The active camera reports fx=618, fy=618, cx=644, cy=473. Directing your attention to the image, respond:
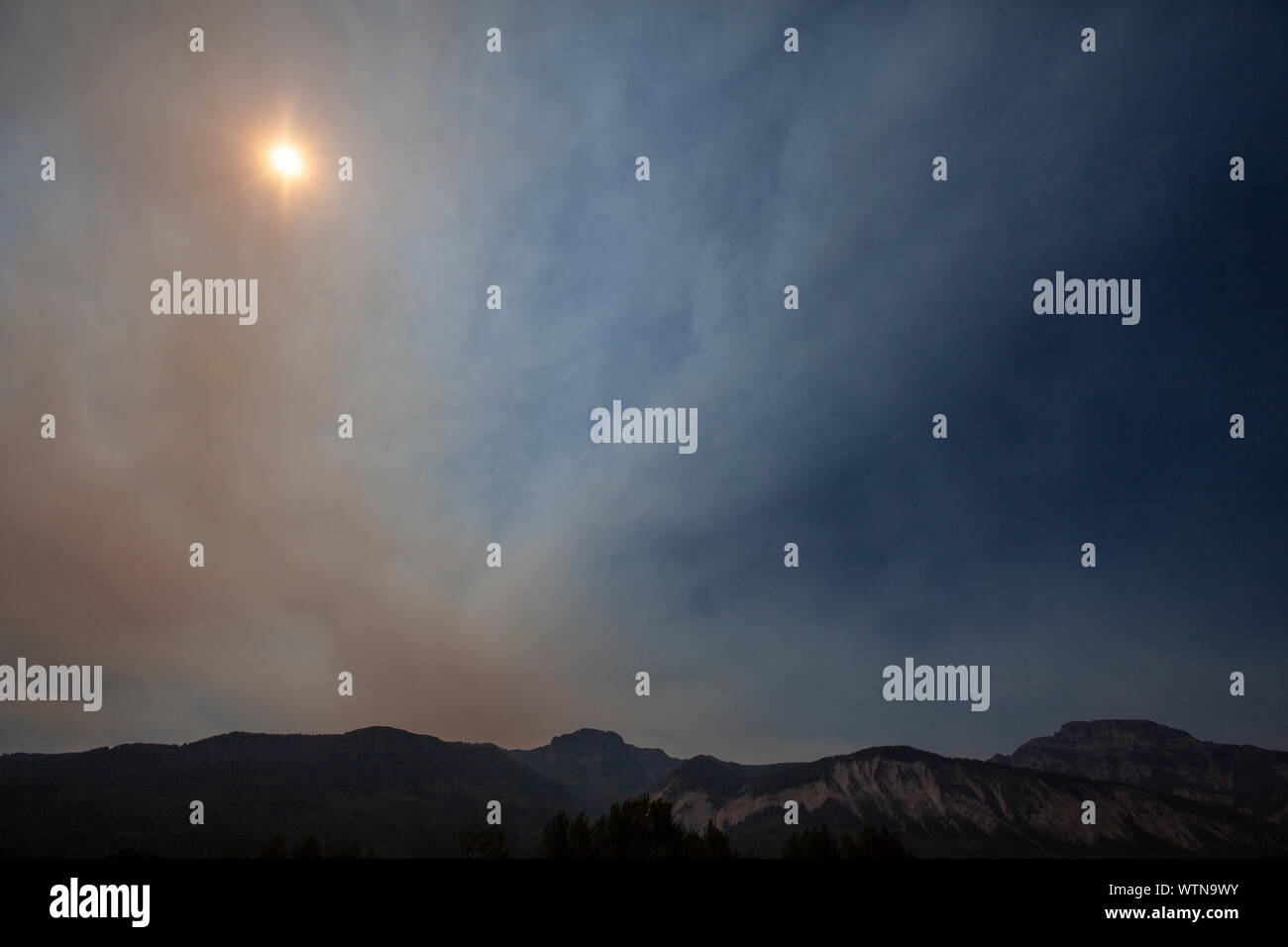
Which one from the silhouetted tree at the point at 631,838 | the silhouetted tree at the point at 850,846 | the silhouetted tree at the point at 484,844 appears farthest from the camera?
the silhouetted tree at the point at 484,844

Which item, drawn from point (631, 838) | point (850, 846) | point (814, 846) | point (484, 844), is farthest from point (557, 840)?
point (850, 846)

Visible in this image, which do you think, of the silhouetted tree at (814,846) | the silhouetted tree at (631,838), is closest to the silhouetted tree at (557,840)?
the silhouetted tree at (631,838)

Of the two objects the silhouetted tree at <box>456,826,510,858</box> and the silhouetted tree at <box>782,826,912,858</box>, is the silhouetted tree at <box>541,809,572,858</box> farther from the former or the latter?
the silhouetted tree at <box>782,826,912,858</box>

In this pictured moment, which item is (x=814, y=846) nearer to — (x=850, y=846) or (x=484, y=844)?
(x=850, y=846)

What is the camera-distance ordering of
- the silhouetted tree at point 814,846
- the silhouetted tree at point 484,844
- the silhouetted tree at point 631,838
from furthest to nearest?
the silhouetted tree at point 484,844 → the silhouetted tree at point 631,838 → the silhouetted tree at point 814,846

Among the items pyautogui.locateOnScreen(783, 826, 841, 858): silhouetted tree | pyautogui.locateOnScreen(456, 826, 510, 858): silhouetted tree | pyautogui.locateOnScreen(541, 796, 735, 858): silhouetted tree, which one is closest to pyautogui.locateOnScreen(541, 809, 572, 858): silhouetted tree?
pyautogui.locateOnScreen(541, 796, 735, 858): silhouetted tree

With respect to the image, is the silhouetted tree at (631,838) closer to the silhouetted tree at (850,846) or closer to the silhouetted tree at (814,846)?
the silhouetted tree at (814,846)
